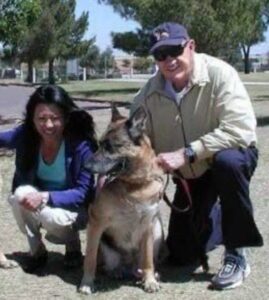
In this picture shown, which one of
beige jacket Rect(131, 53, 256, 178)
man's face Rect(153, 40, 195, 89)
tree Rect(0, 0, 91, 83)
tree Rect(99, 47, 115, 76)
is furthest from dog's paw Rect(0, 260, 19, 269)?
tree Rect(99, 47, 115, 76)

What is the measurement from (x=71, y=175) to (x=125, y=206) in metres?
0.60

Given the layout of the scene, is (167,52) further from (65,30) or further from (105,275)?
(65,30)

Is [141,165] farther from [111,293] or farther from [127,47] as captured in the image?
[127,47]

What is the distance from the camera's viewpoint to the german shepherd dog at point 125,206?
4.37 meters

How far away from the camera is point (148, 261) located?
188 inches

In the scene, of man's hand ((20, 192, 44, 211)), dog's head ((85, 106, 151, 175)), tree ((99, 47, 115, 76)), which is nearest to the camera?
dog's head ((85, 106, 151, 175))

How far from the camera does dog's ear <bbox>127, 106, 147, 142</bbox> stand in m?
4.36

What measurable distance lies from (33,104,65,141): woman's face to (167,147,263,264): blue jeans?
95cm

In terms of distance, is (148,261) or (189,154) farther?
(148,261)

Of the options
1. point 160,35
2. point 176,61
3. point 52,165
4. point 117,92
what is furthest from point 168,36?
point 117,92

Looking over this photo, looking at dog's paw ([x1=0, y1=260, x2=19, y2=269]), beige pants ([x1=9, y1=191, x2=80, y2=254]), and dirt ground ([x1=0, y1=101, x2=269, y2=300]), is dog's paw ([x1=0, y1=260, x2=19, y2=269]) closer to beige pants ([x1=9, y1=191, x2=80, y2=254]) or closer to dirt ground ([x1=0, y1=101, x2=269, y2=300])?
dirt ground ([x1=0, y1=101, x2=269, y2=300])

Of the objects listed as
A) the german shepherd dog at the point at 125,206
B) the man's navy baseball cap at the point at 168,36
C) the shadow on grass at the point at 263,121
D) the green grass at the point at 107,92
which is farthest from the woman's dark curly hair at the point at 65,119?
the green grass at the point at 107,92

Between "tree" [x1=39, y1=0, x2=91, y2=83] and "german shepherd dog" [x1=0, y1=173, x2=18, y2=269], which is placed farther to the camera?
"tree" [x1=39, y1=0, x2=91, y2=83]

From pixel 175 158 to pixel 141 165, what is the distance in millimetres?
218
